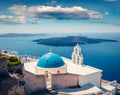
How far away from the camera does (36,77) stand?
84.7 feet

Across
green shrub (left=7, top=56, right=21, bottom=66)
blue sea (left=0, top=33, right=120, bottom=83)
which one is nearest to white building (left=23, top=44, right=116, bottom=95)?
green shrub (left=7, top=56, right=21, bottom=66)

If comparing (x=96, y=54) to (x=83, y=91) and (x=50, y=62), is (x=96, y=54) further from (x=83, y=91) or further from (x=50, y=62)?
(x=83, y=91)

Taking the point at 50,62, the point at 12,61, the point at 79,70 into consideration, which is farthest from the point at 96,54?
the point at 12,61

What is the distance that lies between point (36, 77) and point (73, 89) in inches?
187

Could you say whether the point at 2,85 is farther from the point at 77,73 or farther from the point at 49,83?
the point at 77,73

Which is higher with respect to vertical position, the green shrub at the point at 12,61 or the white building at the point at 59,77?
the green shrub at the point at 12,61

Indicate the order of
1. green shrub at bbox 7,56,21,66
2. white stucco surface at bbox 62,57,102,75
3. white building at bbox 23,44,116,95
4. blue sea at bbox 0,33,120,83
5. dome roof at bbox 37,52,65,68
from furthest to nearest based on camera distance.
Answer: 1. blue sea at bbox 0,33,120,83
2. white stucco surface at bbox 62,57,102,75
3. dome roof at bbox 37,52,65,68
4. white building at bbox 23,44,116,95
5. green shrub at bbox 7,56,21,66

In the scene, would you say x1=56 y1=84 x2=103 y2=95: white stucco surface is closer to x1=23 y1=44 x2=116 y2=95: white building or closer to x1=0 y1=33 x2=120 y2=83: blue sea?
x1=23 y1=44 x2=116 y2=95: white building

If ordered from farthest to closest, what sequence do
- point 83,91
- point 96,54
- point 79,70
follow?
point 96,54, point 79,70, point 83,91

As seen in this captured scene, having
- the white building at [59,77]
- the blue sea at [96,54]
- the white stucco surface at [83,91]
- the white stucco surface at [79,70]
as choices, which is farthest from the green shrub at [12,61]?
the blue sea at [96,54]

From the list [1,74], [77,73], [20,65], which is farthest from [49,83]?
[1,74]

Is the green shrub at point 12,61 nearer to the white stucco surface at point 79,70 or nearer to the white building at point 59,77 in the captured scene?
the white building at point 59,77

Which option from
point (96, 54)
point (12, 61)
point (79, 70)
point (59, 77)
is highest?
point (12, 61)

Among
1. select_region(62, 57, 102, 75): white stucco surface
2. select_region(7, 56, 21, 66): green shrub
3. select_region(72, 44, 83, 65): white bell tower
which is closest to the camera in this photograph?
select_region(7, 56, 21, 66): green shrub
